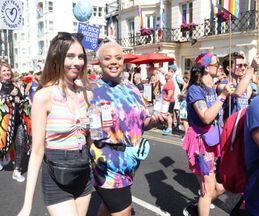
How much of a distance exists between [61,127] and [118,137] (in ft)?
1.45

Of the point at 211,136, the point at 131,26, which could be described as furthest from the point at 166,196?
the point at 131,26

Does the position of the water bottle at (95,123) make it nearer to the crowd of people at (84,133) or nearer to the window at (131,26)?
the crowd of people at (84,133)

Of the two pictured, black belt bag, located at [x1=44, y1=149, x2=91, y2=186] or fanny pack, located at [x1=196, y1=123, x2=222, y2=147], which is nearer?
black belt bag, located at [x1=44, y1=149, x2=91, y2=186]

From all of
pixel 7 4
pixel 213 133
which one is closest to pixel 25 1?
pixel 7 4

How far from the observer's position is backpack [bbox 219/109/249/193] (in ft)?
7.03

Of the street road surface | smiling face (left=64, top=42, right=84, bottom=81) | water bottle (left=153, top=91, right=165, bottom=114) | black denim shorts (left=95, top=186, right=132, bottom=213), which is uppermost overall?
smiling face (left=64, top=42, right=84, bottom=81)

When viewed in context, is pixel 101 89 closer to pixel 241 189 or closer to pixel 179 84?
pixel 241 189

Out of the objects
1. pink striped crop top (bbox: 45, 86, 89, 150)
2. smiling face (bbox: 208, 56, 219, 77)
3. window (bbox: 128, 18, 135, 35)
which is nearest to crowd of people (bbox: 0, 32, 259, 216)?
pink striped crop top (bbox: 45, 86, 89, 150)

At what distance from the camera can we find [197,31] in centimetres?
2250

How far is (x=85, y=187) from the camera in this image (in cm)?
264

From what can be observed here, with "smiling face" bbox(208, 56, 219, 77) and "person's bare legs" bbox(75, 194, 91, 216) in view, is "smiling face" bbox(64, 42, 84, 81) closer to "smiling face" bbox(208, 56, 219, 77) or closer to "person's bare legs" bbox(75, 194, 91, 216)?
"person's bare legs" bbox(75, 194, 91, 216)

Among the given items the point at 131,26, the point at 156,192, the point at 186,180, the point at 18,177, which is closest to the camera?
the point at 156,192

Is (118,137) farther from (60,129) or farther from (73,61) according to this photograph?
(73,61)

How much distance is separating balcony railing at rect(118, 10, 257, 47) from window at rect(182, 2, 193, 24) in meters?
0.69
